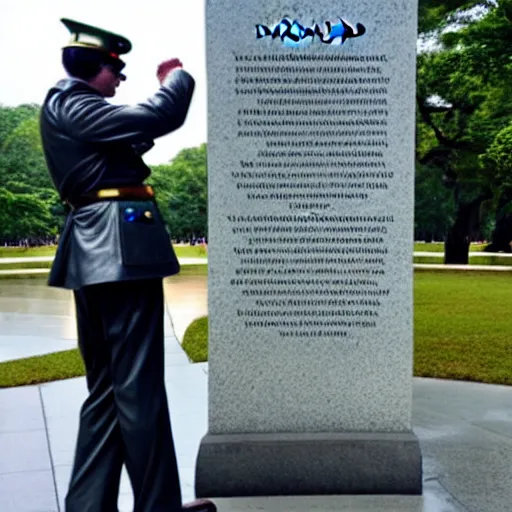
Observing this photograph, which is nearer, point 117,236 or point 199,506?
point 117,236

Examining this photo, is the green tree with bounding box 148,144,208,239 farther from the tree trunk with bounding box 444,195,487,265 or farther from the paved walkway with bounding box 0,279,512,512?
the paved walkway with bounding box 0,279,512,512

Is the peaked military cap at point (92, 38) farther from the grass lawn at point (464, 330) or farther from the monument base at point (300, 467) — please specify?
the grass lawn at point (464, 330)

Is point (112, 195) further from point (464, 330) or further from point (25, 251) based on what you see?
point (25, 251)

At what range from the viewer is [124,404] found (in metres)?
3.35

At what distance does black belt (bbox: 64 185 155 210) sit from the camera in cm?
331

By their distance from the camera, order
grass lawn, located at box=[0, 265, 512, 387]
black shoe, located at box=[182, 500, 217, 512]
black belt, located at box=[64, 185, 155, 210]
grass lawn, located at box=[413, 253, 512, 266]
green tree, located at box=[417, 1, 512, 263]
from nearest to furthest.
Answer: black belt, located at box=[64, 185, 155, 210] < black shoe, located at box=[182, 500, 217, 512] < grass lawn, located at box=[0, 265, 512, 387] < green tree, located at box=[417, 1, 512, 263] < grass lawn, located at box=[413, 253, 512, 266]

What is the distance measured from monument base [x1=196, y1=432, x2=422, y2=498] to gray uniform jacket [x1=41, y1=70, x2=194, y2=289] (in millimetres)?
1589

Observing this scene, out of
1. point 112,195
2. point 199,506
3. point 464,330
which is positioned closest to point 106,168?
point 112,195

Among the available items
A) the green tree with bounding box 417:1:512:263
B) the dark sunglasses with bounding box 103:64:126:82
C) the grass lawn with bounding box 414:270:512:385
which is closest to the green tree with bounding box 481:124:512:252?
the green tree with bounding box 417:1:512:263

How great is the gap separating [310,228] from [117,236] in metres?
1.60

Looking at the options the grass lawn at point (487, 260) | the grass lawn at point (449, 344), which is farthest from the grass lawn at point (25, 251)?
the grass lawn at point (449, 344)

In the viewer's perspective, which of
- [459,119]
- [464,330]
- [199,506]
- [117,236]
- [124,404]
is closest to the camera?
[117,236]

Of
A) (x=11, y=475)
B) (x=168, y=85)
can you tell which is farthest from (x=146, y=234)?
(x=11, y=475)

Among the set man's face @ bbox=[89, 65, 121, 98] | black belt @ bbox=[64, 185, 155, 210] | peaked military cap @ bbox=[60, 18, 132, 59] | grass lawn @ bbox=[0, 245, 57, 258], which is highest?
peaked military cap @ bbox=[60, 18, 132, 59]
